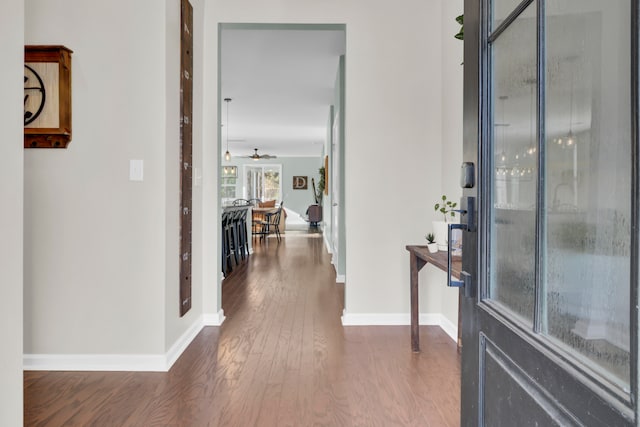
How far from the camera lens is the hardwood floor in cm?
195

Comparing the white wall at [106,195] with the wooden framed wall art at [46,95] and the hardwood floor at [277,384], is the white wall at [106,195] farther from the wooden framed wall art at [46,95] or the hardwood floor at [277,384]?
the hardwood floor at [277,384]

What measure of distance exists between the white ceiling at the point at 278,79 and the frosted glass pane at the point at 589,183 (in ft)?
11.7

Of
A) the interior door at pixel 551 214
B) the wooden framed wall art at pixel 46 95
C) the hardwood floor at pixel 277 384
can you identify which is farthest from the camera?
the wooden framed wall art at pixel 46 95

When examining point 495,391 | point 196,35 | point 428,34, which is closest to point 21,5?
point 495,391

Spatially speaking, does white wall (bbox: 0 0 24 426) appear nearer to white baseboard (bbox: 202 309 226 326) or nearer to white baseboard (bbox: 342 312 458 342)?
white baseboard (bbox: 202 309 226 326)

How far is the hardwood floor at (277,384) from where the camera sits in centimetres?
195

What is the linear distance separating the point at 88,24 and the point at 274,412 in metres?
2.33

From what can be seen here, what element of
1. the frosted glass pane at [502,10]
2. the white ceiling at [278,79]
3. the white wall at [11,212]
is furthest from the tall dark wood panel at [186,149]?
the frosted glass pane at [502,10]

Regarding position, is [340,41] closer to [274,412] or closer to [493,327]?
[274,412]

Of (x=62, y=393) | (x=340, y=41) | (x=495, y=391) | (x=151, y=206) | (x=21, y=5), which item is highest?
(x=340, y=41)

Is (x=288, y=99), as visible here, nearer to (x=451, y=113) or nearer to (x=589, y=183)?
(x=451, y=113)

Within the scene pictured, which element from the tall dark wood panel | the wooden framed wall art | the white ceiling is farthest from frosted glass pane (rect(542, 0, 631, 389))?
the white ceiling

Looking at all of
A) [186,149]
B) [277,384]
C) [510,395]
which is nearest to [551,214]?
[510,395]

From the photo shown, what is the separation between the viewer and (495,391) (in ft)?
3.05
